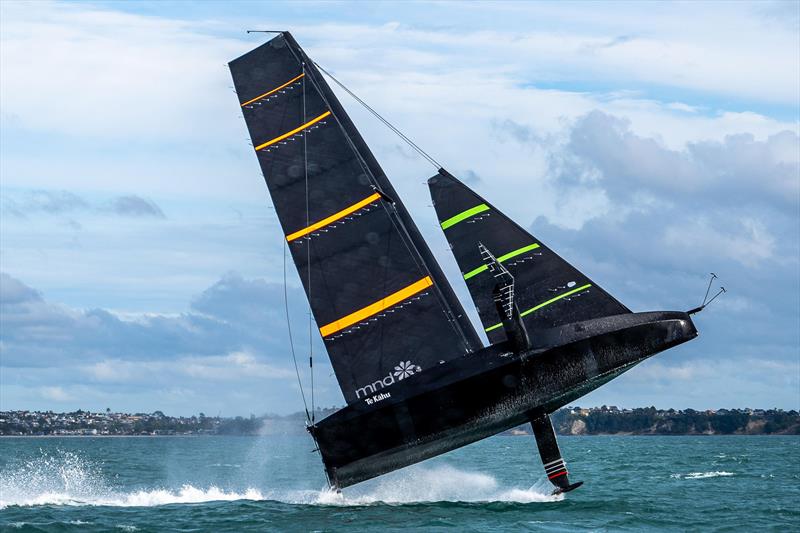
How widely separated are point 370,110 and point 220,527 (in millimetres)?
9754

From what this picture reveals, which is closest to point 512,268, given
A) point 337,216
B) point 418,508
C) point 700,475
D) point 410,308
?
point 410,308

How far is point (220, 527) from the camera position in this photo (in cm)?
2211

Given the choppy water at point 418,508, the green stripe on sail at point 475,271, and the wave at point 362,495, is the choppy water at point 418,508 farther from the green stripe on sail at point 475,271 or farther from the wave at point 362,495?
the green stripe on sail at point 475,271

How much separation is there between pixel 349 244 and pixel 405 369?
296 cm

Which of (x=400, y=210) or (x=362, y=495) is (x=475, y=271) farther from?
(x=362, y=495)

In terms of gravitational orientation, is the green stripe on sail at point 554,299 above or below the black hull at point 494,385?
above

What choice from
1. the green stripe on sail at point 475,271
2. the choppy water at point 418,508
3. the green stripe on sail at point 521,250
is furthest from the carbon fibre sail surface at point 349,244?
the choppy water at point 418,508

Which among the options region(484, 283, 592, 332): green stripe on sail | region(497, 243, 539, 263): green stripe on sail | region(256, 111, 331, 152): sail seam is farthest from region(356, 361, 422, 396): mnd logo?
region(256, 111, 331, 152): sail seam

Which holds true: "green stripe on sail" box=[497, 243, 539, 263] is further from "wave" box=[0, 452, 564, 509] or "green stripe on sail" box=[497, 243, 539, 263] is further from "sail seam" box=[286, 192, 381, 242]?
"wave" box=[0, 452, 564, 509]

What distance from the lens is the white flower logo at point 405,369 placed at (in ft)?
72.4

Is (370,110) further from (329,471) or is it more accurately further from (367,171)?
(329,471)

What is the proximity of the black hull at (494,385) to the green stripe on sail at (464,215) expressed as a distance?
11.7 feet

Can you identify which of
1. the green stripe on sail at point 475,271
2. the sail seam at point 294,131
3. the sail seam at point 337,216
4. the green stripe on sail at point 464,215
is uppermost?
the sail seam at point 294,131

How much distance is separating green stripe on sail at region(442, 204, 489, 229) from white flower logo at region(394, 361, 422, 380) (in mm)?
3417
